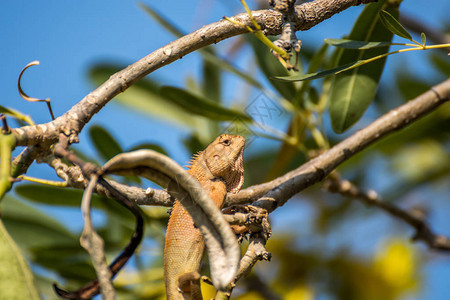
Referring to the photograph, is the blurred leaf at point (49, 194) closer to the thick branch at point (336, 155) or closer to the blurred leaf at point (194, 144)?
the blurred leaf at point (194, 144)

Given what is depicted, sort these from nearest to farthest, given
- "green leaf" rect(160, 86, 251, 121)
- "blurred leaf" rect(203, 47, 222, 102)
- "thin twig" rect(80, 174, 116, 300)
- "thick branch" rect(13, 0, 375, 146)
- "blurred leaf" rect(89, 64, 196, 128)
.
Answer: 1. "thin twig" rect(80, 174, 116, 300)
2. "thick branch" rect(13, 0, 375, 146)
3. "green leaf" rect(160, 86, 251, 121)
4. "blurred leaf" rect(203, 47, 222, 102)
5. "blurred leaf" rect(89, 64, 196, 128)

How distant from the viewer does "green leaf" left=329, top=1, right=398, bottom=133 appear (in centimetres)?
225

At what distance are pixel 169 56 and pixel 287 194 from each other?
80cm

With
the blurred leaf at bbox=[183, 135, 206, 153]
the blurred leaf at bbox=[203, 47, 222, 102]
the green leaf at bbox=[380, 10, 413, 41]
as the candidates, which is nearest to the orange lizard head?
the blurred leaf at bbox=[183, 135, 206, 153]

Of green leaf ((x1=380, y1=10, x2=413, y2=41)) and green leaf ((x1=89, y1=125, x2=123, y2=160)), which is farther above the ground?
green leaf ((x1=380, y1=10, x2=413, y2=41))

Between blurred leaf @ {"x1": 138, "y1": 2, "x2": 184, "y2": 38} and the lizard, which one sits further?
blurred leaf @ {"x1": 138, "y1": 2, "x2": 184, "y2": 38}

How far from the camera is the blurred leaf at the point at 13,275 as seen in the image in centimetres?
111

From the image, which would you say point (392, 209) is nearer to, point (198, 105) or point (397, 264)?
point (397, 264)

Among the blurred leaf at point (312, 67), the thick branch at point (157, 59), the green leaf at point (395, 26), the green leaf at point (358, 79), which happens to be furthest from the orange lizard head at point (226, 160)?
the green leaf at point (395, 26)

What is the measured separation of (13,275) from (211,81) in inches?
93.1

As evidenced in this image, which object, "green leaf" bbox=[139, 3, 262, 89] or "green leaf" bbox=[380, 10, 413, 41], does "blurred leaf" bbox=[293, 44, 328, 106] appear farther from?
"green leaf" bbox=[380, 10, 413, 41]

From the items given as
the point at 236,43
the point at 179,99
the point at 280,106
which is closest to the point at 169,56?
the point at 179,99

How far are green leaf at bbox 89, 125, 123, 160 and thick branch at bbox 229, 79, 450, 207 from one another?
790mm

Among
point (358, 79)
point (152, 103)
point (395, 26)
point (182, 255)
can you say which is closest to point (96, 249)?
point (182, 255)
